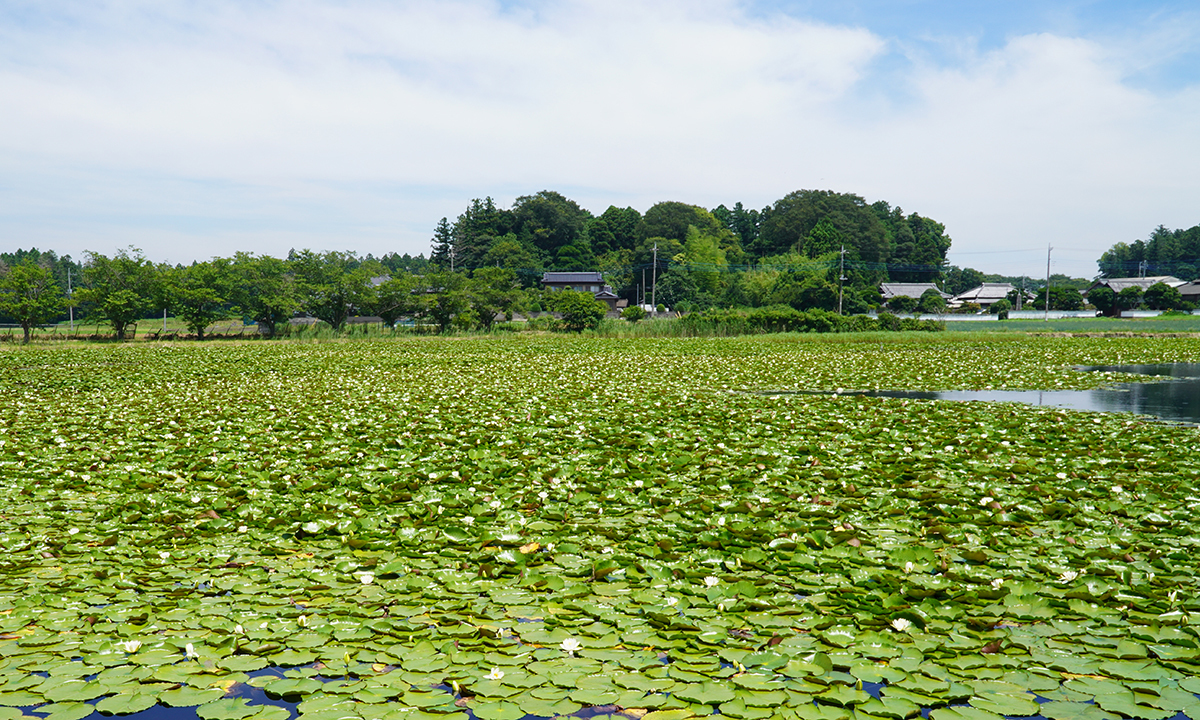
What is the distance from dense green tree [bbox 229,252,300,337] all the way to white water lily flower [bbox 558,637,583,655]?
37194 mm

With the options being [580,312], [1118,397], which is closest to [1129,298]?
[580,312]

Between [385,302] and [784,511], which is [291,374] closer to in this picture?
[784,511]

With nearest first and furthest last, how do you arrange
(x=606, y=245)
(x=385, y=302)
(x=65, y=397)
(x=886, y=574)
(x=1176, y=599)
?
(x=1176, y=599) → (x=886, y=574) → (x=65, y=397) → (x=385, y=302) → (x=606, y=245)

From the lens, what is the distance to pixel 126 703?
2.78 m

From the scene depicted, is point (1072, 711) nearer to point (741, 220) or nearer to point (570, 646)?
point (570, 646)

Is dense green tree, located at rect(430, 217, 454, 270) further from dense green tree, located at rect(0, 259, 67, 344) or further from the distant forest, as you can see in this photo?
dense green tree, located at rect(0, 259, 67, 344)

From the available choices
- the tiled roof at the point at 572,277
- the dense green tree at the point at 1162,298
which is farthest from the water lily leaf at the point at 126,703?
the dense green tree at the point at 1162,298

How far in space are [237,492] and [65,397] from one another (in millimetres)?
8665

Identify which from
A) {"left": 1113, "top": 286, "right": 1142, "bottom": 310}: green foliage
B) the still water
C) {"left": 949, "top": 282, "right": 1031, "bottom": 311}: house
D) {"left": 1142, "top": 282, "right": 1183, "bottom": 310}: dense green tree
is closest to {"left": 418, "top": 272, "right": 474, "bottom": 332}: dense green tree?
the still water

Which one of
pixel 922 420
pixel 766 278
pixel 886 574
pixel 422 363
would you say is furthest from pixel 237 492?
pixel 766 278

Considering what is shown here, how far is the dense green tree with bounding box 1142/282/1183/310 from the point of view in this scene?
180ft

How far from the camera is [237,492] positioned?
5684mm

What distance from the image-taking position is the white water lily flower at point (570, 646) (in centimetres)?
318

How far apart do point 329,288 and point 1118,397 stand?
35.7 metres
